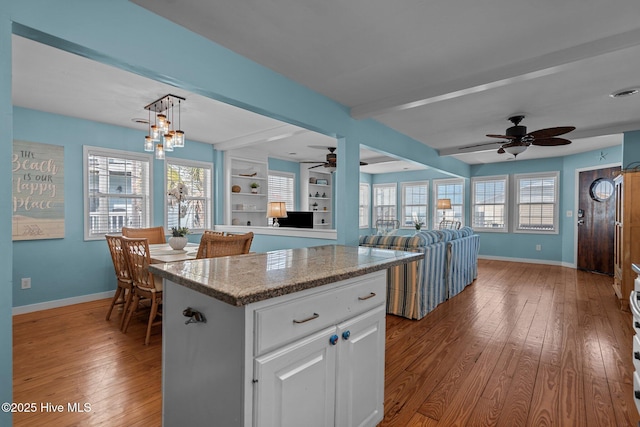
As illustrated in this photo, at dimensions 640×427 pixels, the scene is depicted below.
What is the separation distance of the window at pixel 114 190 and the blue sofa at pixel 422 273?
341cm

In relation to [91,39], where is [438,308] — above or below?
below

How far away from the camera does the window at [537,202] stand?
7.03m

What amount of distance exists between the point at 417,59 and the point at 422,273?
227 cm

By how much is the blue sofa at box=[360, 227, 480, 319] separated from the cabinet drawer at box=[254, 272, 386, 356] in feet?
6.59

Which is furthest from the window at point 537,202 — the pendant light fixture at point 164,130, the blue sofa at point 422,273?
the pendant light fixture at point 164,130

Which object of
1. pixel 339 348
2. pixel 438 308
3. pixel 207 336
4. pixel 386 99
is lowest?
pixel 438 308

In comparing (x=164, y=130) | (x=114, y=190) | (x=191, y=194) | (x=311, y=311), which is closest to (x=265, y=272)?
(x=311, y=311)

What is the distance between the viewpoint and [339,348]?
1444 mm

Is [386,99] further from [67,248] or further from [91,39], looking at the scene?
[67,248]

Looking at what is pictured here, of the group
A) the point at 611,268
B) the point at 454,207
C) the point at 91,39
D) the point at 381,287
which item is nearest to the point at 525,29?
the point at 381,287

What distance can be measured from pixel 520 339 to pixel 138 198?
5.20m

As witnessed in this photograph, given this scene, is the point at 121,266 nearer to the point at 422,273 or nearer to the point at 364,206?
the point at 422,273

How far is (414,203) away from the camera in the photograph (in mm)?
9148

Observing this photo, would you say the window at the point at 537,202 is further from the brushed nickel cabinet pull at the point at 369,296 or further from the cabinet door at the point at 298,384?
the cabinet door at the point at 298,384
